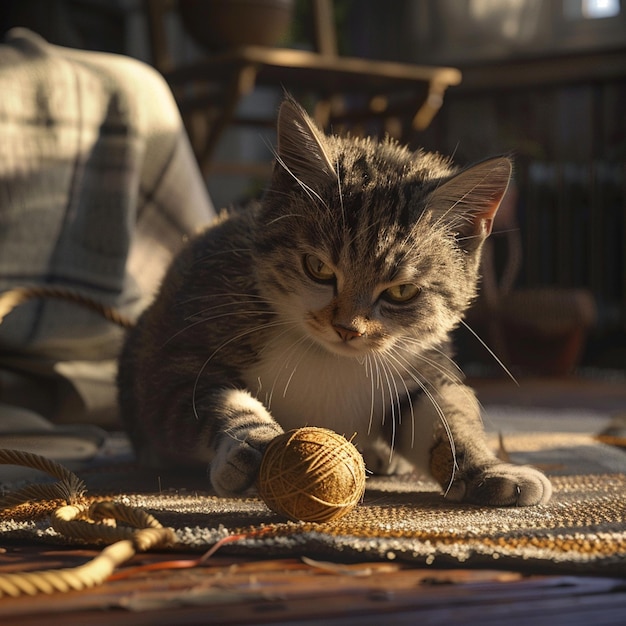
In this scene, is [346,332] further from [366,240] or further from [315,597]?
[315,597]

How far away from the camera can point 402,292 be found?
116cm

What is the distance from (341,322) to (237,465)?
8.6 inches

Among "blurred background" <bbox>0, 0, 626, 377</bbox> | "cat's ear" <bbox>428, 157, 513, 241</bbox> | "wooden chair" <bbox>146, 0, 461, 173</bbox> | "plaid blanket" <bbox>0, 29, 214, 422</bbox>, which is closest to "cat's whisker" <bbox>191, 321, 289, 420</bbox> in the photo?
"cat's ear" <bbox>428, 157, 513, 241</bbox>

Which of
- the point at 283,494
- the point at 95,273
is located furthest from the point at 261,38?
the point at 283,494

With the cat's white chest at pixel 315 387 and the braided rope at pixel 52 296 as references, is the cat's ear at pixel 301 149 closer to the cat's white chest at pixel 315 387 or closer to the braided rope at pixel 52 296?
the cat's white chest at pixel 315 387

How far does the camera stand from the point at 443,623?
2.34 ft

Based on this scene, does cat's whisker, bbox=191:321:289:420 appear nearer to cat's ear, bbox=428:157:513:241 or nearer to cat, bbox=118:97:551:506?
cat, bbox=118:97:551:506

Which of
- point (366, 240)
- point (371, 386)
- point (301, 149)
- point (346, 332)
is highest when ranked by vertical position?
point (301, 149)

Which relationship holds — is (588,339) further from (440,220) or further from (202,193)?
(440,220)

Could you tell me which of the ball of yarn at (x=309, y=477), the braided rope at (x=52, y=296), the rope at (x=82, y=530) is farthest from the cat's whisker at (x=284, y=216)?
the braided rope at (x=52, y=296)

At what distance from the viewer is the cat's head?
1.13 m

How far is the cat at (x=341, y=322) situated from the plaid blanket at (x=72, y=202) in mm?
561

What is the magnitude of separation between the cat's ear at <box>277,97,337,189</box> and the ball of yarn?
0.37 m

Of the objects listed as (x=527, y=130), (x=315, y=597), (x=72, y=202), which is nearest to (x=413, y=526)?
(x=315, y=597)
